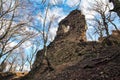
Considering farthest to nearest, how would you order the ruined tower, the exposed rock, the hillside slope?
the ruined tower < the exposed rock < the hillside slope

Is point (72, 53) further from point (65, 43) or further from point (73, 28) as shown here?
point (73, 28)

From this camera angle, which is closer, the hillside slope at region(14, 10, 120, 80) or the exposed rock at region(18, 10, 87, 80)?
the hillside slope at region(14, 10, 120, 80)

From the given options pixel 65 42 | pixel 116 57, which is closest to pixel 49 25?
pixel 65 42

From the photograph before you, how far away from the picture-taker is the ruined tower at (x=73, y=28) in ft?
82.1

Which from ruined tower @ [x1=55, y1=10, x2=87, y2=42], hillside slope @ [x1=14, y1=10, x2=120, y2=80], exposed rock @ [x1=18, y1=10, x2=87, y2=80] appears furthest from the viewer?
ruined tower @ [x1=55, y1=10, x2=87, y2=42]

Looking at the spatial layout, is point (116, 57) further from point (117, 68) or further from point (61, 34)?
point (61, 34)

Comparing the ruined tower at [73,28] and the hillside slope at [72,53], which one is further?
the ruined tower at [73,28]

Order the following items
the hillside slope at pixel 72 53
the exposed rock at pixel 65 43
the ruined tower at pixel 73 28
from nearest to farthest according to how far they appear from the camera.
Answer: the hillside slope at pixel 72 53
the exposed rock at pixel 65 43
the ruined tower at pixel 73 28

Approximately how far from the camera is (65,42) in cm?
2484

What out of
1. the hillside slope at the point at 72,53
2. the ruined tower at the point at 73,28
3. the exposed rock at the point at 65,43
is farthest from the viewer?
the ruined tower at the point at 73,28

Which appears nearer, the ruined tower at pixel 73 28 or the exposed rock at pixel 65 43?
the exposed rock at pixel 65 43

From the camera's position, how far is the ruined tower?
82.1ft

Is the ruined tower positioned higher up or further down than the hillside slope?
higher up

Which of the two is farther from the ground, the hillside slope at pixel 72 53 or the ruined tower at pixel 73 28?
the ruined tower at pixel 73 28
